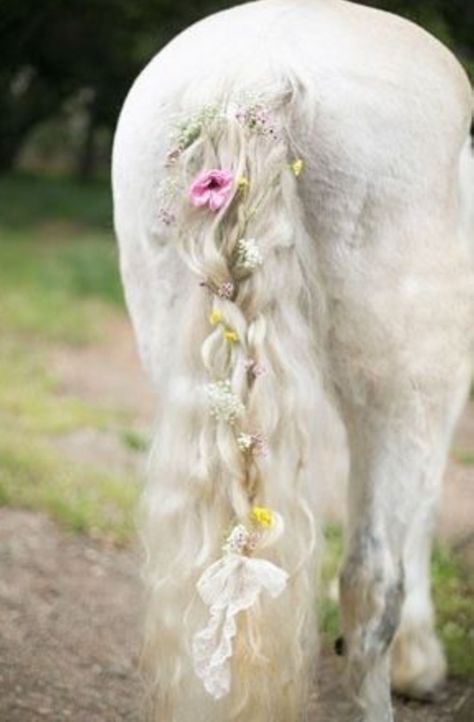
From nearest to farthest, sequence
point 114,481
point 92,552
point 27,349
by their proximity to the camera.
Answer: point 92,552 → point 114,481 → point 27,349

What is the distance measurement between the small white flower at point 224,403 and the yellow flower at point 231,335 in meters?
0.07

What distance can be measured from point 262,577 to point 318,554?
0.15 meters

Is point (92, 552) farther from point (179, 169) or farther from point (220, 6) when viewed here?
point (179, 169)

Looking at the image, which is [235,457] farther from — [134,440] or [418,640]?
[134,440]

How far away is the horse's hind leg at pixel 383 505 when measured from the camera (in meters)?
2.56

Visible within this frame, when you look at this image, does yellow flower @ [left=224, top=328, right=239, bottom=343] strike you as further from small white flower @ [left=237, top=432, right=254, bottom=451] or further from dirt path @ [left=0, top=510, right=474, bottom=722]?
dirt path @ [left=0, top=510, right=474, bottom=722]

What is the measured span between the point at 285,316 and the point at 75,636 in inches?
59.6

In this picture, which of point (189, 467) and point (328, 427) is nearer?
point (189, 467)

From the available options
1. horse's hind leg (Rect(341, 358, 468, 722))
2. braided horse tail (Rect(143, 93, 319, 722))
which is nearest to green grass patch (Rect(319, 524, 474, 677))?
horse's hind leg (Rect(341, 358, 468, 722))

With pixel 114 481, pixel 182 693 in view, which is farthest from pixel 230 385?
pixel 114 481

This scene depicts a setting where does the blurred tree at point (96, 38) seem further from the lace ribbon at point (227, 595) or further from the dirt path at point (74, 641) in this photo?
the lace ribbon at point (227, 595)

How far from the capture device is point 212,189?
2.20 m

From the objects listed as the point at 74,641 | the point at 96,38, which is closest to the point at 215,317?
the point at 74,641

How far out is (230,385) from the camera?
7.13 feet
